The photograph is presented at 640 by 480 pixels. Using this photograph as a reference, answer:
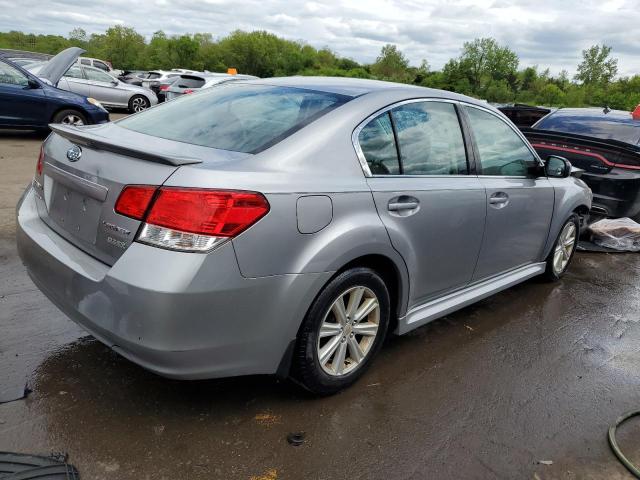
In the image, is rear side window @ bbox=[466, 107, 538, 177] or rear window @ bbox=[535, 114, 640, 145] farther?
rear window @ bbox=[535, 114, 640, 145]

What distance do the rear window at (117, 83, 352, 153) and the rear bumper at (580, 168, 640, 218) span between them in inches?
A: 175

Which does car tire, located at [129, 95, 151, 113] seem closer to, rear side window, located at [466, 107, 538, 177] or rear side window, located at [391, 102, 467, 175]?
rear side window, located at [466, 107, 538, 177]

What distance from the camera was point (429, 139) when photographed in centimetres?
330

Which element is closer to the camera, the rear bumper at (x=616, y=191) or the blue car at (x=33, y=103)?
the rear bumper at (x=616, y=191)

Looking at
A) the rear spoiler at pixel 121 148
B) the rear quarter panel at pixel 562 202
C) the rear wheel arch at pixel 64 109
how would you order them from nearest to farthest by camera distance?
the rear spoiler at pixel 121 148, the rear quarter panel at pixel 562 202, the rear wheel arch at pixel 64 109

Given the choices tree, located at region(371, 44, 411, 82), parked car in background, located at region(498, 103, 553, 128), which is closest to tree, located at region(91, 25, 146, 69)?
A: tree, located at region(371, 44, 411, 82)

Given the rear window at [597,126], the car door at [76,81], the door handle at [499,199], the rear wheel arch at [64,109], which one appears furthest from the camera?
the car door at [76,81]

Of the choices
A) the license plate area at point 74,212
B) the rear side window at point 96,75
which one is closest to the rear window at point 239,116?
the license plate area at point 74,212

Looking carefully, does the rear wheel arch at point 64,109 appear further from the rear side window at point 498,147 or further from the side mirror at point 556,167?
the side mirror at point 556,167

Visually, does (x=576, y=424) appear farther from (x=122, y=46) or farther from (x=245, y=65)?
(x=122, y=46)

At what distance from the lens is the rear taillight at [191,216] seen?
7.18ft

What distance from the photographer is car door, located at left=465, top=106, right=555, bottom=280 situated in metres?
3.68

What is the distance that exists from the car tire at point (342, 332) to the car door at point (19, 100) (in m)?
9.62

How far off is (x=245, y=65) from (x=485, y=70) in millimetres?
37242
